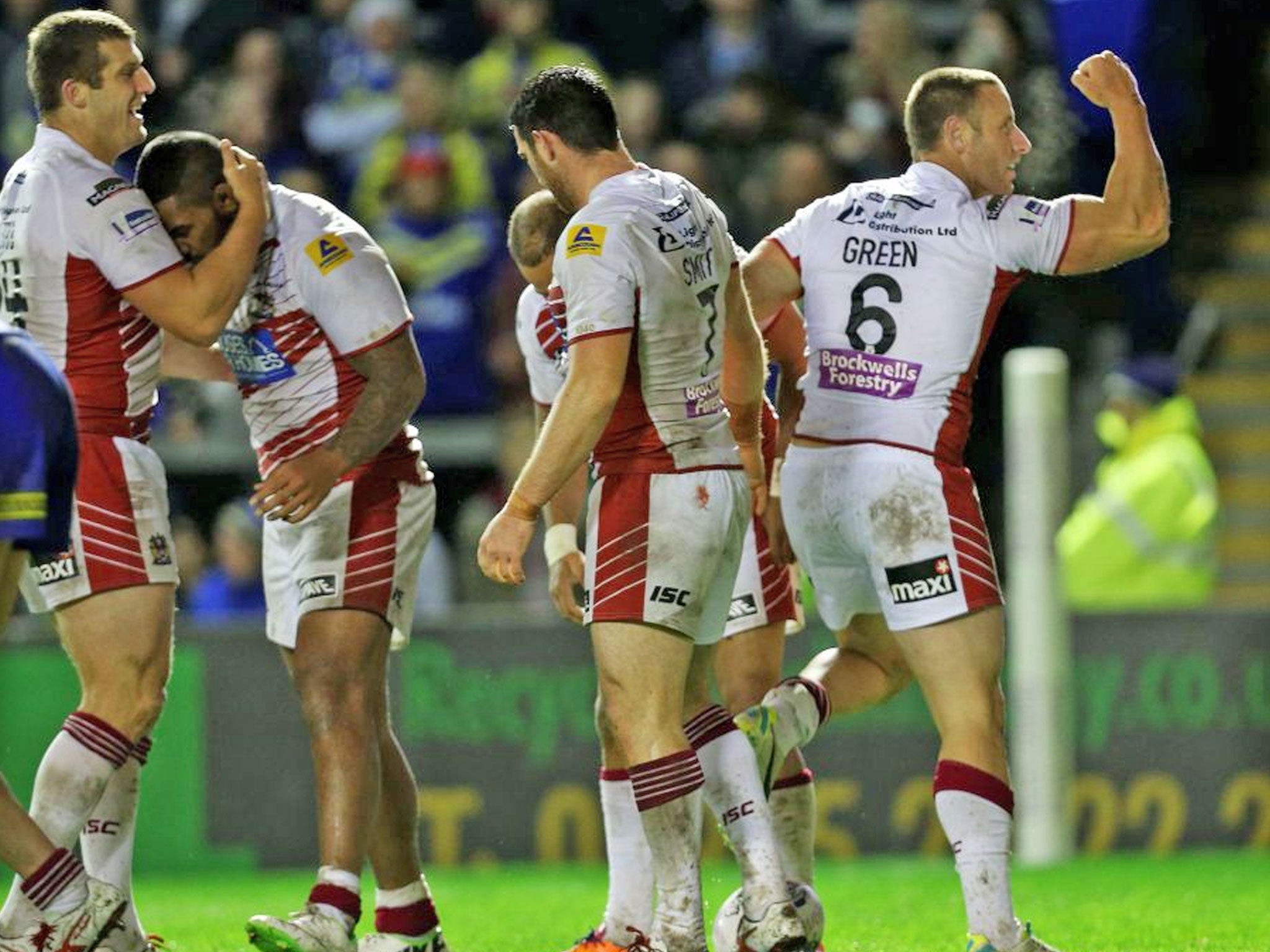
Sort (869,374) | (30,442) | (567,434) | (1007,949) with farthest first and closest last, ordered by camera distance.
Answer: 1. (869,374)
2. (1007,949)
3. (567,434)
4. (30,442)

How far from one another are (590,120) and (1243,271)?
1043 centimetres

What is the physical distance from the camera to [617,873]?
7773 millimetres

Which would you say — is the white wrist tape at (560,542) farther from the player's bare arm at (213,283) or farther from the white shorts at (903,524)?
the player's bare arm at (213,283)

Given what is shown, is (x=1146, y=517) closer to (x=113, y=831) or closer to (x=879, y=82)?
(x=879, y=82)

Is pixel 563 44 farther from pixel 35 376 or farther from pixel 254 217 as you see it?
pixel 35 376

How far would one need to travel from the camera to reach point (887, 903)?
1060 cm

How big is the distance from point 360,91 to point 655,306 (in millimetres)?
10206

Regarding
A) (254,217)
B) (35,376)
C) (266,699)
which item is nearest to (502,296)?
(266,699)

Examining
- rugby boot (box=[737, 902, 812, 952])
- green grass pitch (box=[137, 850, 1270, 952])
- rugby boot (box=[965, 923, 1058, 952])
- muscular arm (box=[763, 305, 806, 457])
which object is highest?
muscular arm (box=[763, 305, 806, 457])

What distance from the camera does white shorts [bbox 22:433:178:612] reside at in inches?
293

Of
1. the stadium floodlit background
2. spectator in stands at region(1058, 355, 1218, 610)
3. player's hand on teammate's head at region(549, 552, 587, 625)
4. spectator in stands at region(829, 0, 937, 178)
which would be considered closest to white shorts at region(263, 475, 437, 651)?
player's hand on teammate's head at region(549, 552, 587, 625)

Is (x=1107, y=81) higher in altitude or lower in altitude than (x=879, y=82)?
lower

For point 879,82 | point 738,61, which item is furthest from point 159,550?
point 738,61

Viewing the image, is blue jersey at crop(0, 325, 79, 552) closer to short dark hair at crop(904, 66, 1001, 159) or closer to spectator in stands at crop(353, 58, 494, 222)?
short dark hair at crop(904, 66, 1001, 159)
